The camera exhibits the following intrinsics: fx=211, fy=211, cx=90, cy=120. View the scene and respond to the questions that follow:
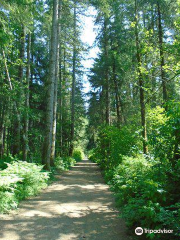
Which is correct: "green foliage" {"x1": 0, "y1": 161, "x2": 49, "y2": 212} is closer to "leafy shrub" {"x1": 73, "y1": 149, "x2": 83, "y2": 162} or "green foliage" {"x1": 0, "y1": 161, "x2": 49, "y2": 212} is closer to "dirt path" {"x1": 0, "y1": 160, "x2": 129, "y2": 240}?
"dirt path" {"x1": 0, "y1": 160, "x2": 129, "y2": 240}

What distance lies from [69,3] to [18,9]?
6.81 meters

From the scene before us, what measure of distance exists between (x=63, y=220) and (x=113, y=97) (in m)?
18.5

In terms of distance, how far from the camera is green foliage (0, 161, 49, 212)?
5.18m

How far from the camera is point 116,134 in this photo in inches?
457

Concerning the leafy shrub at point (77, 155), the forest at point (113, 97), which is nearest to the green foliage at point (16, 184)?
the forest at point (113, 97)

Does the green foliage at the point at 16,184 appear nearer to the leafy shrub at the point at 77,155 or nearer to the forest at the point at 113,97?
the forest at the point at 113,97

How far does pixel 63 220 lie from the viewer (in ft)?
16.0

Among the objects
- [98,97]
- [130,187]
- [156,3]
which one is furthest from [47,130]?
[98,97]

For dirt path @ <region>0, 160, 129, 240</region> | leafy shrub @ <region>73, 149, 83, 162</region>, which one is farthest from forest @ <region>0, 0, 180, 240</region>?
leafy shrub @ <region>73, 149, 83, 162</region>

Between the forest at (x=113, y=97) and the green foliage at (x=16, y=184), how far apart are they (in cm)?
3

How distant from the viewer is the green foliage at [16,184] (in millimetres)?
5183

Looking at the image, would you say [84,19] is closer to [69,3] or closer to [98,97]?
[69,3]

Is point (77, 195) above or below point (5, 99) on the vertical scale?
below

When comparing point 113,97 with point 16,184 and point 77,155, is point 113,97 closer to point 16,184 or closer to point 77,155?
point 77,155
